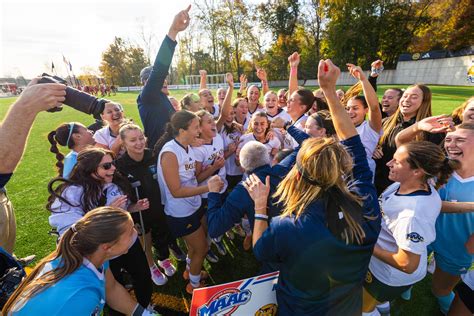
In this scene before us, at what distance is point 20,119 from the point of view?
5.45 feet

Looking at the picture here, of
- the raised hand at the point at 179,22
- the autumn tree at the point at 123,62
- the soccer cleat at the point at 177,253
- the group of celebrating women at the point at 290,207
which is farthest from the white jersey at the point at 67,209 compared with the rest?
the autumn tree at the point at 123,62

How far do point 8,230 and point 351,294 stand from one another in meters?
3.77

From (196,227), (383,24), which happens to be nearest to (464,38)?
(383,24)

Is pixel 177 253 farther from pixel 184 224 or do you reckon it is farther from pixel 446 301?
pixel 446 301

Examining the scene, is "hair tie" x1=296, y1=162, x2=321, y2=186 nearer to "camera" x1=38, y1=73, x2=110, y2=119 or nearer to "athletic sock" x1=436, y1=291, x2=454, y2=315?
"camera" x1=38, y1=73, x2=110, y2=119

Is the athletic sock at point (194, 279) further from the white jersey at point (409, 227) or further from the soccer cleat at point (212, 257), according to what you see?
the white jersey at point (409, 227)

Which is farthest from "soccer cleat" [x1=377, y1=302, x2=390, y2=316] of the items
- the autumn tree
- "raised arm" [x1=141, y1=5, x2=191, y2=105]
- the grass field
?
the autumn tree

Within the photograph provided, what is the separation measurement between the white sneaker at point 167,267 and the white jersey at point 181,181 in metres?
1.01

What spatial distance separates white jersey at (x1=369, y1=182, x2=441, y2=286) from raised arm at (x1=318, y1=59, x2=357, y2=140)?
28.0 inches

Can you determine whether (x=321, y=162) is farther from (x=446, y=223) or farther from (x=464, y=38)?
(x=464, y=38)

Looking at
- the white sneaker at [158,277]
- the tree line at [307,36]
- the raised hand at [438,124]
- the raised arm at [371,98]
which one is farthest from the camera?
the tree line at [307,36]

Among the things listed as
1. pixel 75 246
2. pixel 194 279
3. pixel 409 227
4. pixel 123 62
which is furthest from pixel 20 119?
pixel 123 62

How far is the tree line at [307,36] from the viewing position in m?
35.9

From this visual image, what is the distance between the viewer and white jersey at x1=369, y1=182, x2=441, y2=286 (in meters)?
1.88
